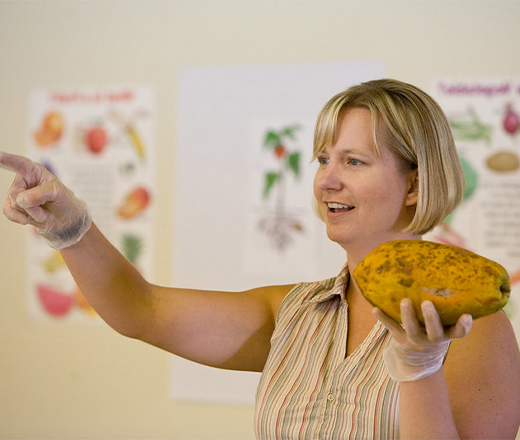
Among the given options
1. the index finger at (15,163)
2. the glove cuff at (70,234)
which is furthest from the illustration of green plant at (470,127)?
the index finger at (15,163)

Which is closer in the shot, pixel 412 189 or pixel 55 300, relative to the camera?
pixel 412 189

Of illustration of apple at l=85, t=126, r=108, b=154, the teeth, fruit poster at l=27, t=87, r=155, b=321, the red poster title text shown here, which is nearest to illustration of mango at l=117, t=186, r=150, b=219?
fruit poster at l=27, t=87, r=155, b=321

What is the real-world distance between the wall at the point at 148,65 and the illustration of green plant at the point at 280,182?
1.03 feet

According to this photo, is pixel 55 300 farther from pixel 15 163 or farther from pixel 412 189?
pixel 412 189

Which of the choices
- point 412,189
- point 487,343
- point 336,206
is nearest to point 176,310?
point 336,206

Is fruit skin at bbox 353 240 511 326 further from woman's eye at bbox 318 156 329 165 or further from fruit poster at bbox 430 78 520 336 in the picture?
fruit poster at bbox 430 78 520 336

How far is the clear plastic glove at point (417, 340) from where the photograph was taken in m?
0.95

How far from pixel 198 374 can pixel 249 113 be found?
1.11 meters

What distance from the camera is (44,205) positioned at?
143 centimetres

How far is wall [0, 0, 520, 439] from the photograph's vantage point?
2.64 meters

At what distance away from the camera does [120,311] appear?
153cm

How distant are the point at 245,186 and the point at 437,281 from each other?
1.92 m

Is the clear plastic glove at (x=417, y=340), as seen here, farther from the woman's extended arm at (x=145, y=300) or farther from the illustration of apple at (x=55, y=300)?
the illustration of apple at (x=55, y=300)

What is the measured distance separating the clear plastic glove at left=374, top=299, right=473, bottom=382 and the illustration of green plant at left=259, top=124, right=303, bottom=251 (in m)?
1.68
